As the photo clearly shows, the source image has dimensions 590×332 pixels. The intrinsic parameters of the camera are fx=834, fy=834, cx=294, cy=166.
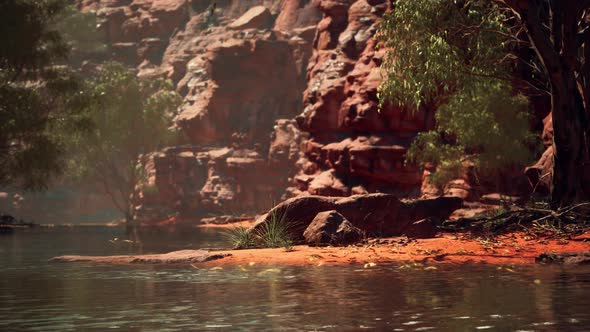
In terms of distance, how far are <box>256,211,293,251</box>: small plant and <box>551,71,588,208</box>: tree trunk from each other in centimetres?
758

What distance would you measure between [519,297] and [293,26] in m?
67.2

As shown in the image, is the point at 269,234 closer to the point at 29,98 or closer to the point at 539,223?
the point at 539,223

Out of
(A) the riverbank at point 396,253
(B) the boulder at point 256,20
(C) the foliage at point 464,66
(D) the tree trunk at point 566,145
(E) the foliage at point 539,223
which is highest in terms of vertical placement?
(B) the boulder at point 256,20

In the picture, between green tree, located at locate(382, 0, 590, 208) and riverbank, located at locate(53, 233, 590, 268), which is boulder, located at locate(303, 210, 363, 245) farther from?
green tree, located at locate(382, 0, 590, 208)

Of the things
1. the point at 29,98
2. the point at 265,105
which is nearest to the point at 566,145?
the point at 29,98

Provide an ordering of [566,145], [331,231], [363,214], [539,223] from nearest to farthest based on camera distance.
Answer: [331,231]
[539,223]
[566,145]
[363,214]

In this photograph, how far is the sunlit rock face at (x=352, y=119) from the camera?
41531 mm

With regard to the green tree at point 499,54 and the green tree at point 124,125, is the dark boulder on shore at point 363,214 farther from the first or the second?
the green tree at point 124,125

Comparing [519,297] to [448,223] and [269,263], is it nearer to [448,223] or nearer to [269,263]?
[269,263]

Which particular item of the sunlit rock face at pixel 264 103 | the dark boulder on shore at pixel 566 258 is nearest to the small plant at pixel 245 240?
the dark boulder on shore at pixel 566 258

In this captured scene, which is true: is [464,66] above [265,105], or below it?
below

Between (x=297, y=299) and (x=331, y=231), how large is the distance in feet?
31.8

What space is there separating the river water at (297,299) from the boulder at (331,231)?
3.96 metres

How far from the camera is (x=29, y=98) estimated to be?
136 ft
